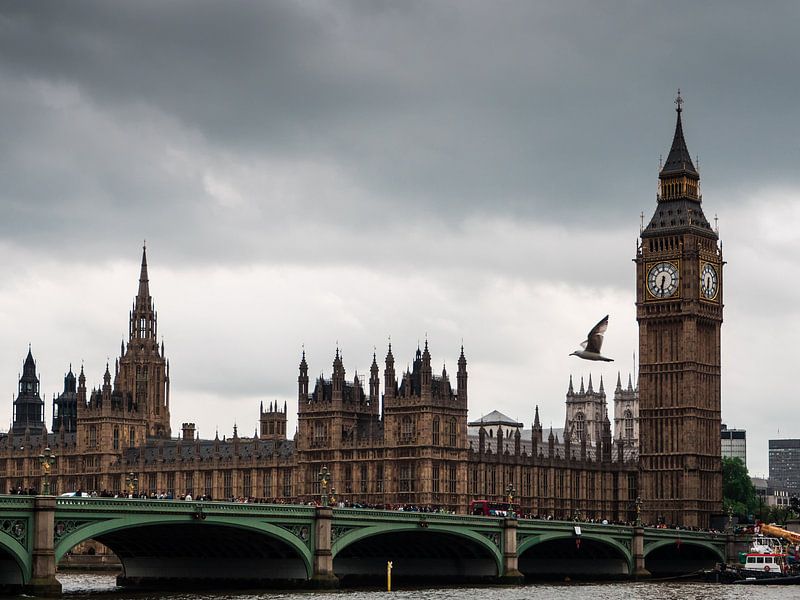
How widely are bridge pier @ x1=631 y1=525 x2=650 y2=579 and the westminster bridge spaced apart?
78mm

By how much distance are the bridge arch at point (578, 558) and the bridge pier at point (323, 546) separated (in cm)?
2769

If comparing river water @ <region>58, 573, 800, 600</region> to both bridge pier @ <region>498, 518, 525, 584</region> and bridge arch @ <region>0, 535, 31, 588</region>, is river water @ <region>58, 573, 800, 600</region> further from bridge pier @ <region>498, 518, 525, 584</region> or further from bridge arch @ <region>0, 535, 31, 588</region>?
bridge arch @ <region>0, 535, 31, 588</region>

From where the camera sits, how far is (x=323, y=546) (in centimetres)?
10425

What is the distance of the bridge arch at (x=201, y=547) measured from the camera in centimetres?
9553

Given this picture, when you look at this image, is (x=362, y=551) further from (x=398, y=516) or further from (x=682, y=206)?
(x=682, y=206)

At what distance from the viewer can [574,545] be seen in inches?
5221

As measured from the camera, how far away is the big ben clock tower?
171 m

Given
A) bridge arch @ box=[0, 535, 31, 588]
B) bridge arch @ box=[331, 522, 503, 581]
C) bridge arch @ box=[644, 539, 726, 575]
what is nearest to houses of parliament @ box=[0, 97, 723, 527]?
bridge arch @ box=[644, 539, 726, 575]

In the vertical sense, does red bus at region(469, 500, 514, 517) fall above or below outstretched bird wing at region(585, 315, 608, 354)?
below

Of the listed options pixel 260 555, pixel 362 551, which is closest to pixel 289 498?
pixel 362 551

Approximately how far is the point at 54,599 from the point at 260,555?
2448 centimetres

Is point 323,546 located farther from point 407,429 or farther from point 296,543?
point 407,429

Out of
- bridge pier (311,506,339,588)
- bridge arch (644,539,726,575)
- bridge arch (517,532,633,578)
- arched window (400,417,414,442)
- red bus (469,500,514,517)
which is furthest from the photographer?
arched window (400,417,414,442)

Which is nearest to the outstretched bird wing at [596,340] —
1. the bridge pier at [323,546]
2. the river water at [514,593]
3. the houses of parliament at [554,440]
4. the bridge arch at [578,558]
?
the river water at [514,593]
